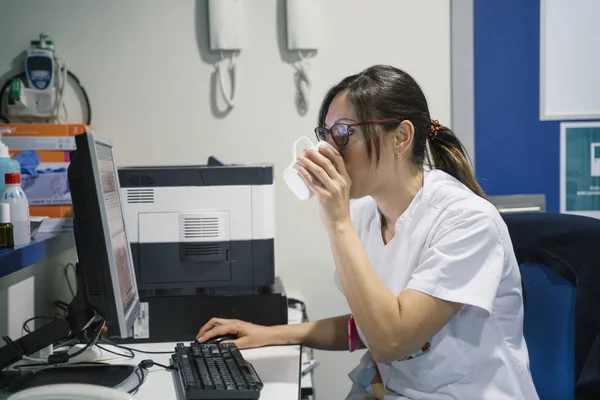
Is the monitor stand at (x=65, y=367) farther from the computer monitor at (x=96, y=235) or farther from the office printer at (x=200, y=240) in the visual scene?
the office printer at (x=200, y=240)

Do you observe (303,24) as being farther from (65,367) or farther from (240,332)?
(65,367)

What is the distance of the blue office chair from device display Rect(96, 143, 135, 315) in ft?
2.86

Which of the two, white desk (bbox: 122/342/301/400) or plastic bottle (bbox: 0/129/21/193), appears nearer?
white desk (bbox: 122/342/301/400)

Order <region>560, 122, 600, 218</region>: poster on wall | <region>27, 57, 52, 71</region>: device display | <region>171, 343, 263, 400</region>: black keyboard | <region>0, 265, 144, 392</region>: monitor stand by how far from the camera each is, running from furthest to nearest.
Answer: <region>560, 122, 600, 218</region>: poster on wall
<region>27, 57, 52, 71</region>: device display
<region>0, 265, 144, 392</region>: monitor stand
<region>171, 343, 263, 400</region>: black keyboard

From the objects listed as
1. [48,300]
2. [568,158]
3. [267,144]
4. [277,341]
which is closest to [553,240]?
[277,341]

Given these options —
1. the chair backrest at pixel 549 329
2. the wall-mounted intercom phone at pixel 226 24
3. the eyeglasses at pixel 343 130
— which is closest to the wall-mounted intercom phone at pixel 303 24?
the wall-mounted intercom phone at pixel 226 24

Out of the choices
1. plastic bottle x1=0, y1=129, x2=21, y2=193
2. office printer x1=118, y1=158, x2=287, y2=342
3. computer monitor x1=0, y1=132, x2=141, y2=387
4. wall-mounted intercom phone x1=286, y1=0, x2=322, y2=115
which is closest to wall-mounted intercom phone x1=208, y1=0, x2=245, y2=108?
wall-mounted intercom phone x1=286, y1=0, x2=322, y2=115

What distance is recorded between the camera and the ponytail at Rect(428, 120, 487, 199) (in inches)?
57.6

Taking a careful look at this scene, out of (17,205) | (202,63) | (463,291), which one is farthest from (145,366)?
(202,63)

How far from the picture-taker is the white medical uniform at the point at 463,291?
1237 millimetres

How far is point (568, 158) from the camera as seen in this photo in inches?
91.5

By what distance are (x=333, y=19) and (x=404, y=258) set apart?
120cm

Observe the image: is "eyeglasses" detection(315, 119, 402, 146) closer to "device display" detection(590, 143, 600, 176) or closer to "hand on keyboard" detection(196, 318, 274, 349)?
"hand on keyboard" detection(196, 318, 274, 349)

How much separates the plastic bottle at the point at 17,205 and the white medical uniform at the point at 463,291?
37.5 inches
